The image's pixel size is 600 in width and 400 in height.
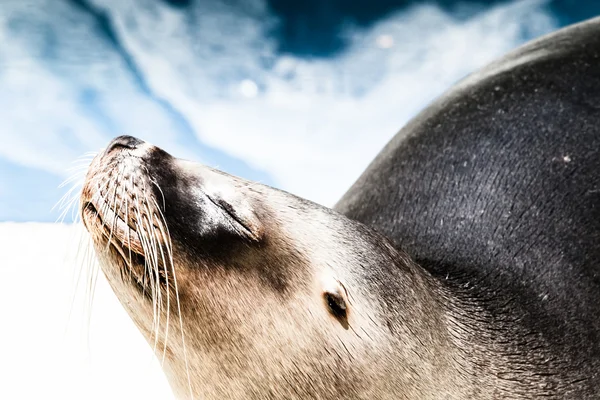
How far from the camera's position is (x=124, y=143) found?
1.11m

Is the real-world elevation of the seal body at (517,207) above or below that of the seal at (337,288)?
above

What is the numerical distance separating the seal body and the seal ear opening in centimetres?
34

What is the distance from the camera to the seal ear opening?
3.39 feet

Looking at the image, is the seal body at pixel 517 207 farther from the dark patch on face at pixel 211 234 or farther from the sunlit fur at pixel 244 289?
the dark patch on face at pixel 211 234

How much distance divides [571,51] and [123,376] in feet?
6.00

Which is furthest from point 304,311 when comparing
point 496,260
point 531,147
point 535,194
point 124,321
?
point 124,321

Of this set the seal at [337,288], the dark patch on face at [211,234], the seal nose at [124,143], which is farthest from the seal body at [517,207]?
the seal nose at [124,143]

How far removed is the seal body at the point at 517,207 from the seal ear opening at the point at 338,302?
0.34 meters

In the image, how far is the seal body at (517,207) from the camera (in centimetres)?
129

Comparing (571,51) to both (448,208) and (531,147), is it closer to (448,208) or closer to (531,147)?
(531,147)

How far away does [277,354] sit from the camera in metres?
1.02

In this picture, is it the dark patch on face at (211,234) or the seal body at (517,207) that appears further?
the seal body at (517,207)

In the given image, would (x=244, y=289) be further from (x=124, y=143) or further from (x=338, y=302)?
(x=124, y=143)

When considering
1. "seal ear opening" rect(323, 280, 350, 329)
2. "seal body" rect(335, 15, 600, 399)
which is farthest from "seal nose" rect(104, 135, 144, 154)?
"seal body" rect(335, 15, 600, 399)
